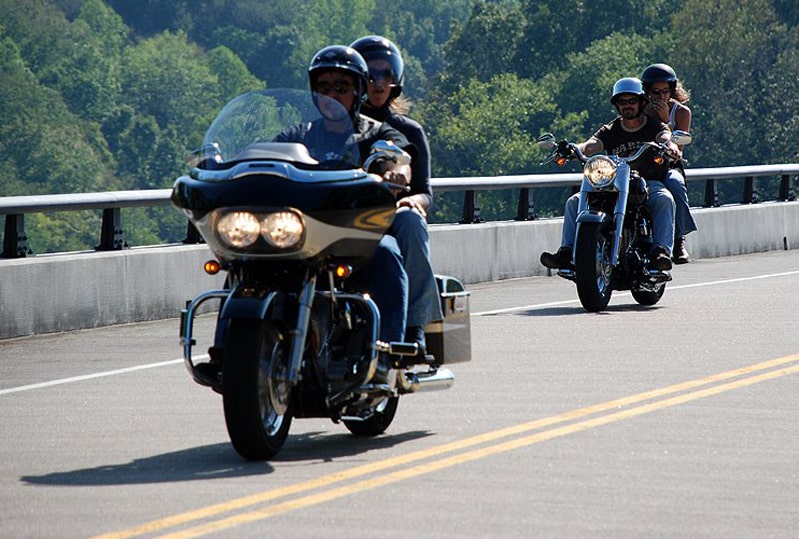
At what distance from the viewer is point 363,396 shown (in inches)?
364

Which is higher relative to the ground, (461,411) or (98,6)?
(98,6)

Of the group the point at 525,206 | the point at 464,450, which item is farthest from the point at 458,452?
the point at 525,206

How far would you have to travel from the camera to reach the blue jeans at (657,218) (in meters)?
17.0

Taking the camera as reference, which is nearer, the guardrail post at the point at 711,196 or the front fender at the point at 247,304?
the front fender at the point at 247,304

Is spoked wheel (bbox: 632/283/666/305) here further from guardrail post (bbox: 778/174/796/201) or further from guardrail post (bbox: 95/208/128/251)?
guardrail post (bbox: 778/174/796/201)

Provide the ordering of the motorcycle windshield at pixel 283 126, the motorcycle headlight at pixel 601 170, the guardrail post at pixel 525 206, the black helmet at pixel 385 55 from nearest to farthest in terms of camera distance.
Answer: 1. the motorcycle windshield at pixel 283 126
2. the black helmet at pixel 385 55
3. the motorcycle headlight at pixel 601 170
4. the guardrail post at pixel 525 206

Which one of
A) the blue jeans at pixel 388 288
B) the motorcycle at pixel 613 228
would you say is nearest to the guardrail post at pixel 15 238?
the motorcycle at pixel 613 228

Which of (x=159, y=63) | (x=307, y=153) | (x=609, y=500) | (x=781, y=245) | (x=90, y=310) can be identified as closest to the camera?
(x=609, y=500)

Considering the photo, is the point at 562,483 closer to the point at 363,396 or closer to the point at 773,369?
the point at 363,396

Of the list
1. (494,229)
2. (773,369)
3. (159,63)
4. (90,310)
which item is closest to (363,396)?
(773,369)

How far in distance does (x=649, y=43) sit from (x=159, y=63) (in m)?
71.7

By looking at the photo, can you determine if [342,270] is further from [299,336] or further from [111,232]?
[111,232]

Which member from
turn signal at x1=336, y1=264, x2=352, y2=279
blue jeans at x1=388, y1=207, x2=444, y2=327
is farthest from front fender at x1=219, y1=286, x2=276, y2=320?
blue jeans at x1=388, y1=207, x2=444, y2=327

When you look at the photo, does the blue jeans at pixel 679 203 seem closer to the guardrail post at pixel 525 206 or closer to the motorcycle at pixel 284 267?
the guardrail post at pixel 525 206
